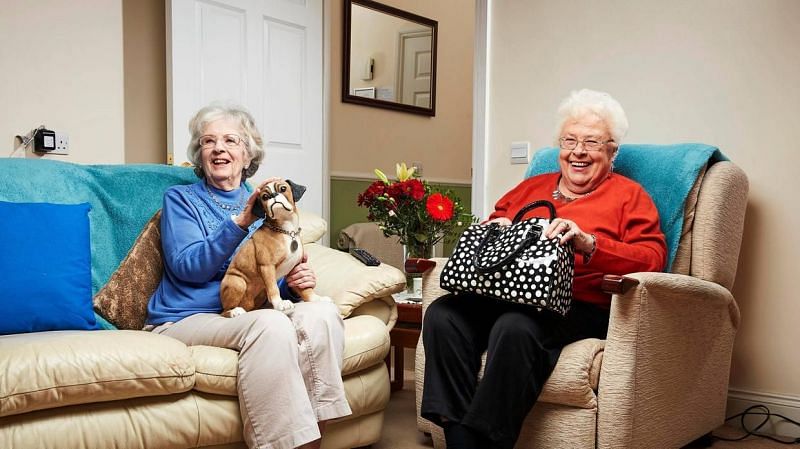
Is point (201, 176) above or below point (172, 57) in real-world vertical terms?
below

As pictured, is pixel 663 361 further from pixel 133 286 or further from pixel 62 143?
pixel 62 143

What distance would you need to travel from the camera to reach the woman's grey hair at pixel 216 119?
7.40 feet

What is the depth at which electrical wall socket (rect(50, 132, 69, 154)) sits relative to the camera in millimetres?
2865

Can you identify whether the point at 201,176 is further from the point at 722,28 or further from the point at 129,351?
the point at 722,28

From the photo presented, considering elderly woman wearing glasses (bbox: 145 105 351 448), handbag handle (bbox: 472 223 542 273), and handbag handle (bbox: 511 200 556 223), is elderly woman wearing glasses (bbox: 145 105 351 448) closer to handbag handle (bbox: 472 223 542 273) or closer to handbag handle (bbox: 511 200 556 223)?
handbag handle (bbox: 472 223 542 273)

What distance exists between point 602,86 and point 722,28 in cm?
49

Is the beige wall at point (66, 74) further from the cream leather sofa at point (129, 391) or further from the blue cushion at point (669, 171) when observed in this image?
the blue cushion at point (669, 171)

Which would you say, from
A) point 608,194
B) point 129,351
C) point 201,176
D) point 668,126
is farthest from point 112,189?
point 668,126

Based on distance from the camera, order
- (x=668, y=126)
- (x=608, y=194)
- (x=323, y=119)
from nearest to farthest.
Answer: (x=608, y=194) < (x=668, y=126) < (x=323, y=119)

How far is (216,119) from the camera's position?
2248 millimetres

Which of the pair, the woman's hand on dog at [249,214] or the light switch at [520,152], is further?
the light switch at [520,152]

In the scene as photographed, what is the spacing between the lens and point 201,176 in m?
2.29

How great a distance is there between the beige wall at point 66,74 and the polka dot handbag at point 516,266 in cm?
170

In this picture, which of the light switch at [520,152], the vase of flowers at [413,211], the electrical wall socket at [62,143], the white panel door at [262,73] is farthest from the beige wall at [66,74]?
the light switch at [520,152]
